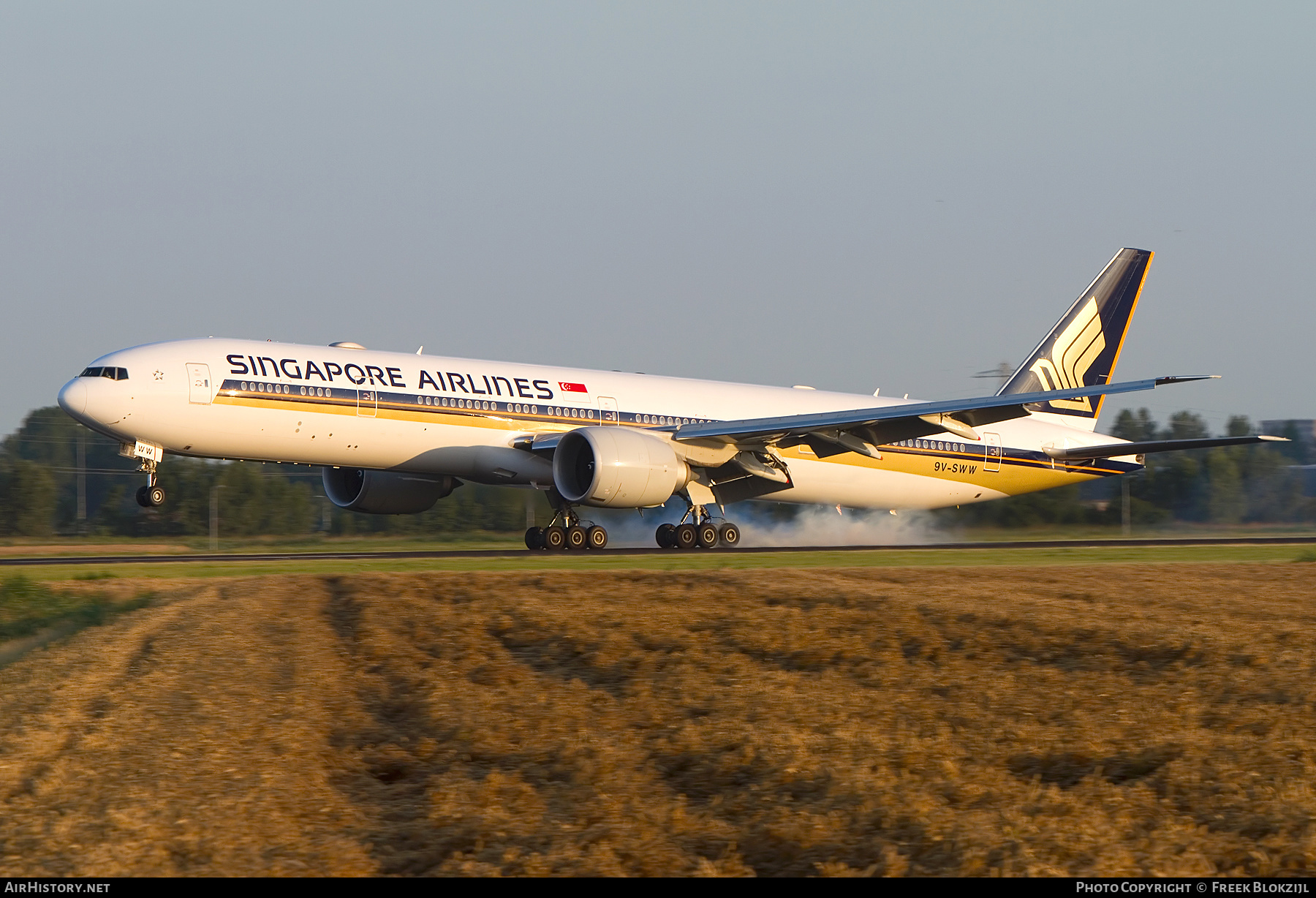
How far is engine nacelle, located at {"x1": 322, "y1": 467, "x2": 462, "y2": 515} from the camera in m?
27.2

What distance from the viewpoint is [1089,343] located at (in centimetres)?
3244

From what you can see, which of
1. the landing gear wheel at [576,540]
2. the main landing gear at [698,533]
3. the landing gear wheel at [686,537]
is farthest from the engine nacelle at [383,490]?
the landing gear wheel at [686,537]

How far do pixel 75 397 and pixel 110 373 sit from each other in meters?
0.73

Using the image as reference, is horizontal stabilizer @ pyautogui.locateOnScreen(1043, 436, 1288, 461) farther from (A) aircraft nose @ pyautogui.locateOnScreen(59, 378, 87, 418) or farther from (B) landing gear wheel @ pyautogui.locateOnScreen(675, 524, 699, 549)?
(A) aircraft nose @ pyautogui.locateOnScreen(59, 378, 87, 418)

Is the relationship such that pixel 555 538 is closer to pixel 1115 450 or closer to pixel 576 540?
pixel 576 540

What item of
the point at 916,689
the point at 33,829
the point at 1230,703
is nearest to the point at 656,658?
the point at 916,689

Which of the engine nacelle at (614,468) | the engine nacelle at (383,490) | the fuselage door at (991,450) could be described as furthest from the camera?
the fuselage door at (991,450)

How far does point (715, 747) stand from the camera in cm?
769

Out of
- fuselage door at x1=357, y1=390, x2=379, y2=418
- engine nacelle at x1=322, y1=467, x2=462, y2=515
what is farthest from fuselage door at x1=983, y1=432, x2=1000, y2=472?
fuselage door at x1=357, y1=390, x2=379, y2=418

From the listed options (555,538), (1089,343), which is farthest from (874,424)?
(1089,343)

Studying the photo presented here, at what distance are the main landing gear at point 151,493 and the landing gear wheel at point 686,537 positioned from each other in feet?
33.5

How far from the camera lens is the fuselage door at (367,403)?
23.5 metres

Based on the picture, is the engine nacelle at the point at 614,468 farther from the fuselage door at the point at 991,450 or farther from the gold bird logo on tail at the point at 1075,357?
the gold bird logo on tail at the point at 1075,357
